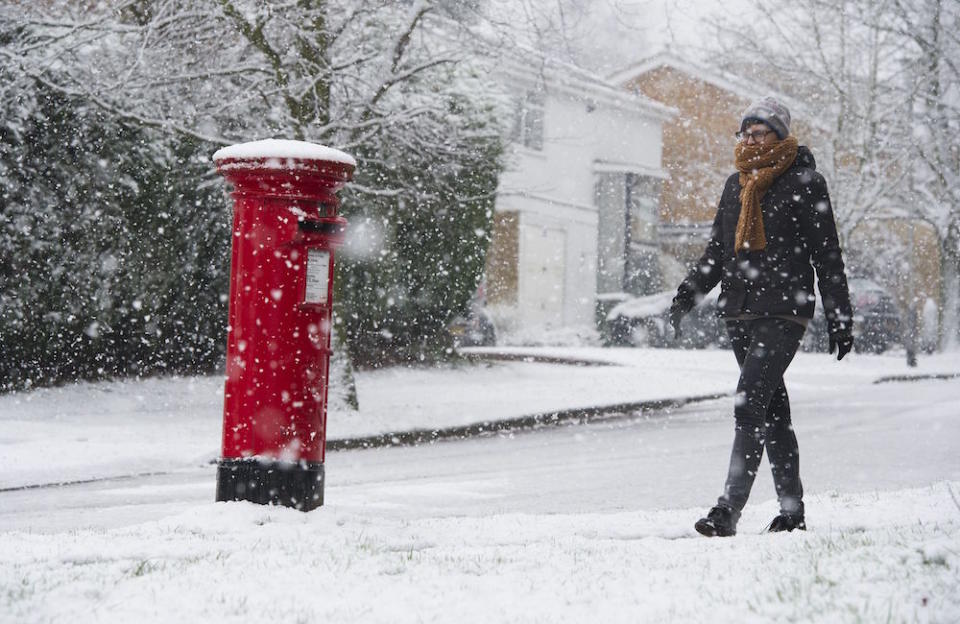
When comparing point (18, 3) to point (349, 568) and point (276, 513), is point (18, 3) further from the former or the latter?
point (349, 568)

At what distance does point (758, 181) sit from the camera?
527 cm

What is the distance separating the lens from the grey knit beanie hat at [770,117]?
532 cm

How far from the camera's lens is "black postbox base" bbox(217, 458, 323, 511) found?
5.58 m

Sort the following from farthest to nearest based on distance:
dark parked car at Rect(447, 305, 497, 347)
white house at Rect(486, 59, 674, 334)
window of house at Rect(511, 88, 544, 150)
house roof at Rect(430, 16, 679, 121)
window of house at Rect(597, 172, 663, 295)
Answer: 1. window of house at Rect(597, 172, 663, 295)
2. white house at Rect(486, 59, 674, 334)
3. window of house at Rect(511, 88, 544, 150)
4. dark parked car at Rect(447, 305, 497, 347)
5. house roof at Rect(430, 16, 679, 121)

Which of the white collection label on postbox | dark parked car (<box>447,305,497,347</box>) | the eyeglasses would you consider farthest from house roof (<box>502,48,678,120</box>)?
the eyeglasses

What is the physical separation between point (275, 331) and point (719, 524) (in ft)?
7.33

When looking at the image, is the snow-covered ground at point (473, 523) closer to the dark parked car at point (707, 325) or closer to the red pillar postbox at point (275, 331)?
the red pillar postbox at point (275, 331)

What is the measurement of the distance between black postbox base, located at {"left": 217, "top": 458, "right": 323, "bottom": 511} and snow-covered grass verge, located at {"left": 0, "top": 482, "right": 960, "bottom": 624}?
3.3 inches

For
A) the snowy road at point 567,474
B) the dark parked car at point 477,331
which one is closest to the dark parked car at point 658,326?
the dark parked car at point 477,331

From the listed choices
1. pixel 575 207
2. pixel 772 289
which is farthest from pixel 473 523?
pixel 575 207

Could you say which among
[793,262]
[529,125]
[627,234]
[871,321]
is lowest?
[793,262]

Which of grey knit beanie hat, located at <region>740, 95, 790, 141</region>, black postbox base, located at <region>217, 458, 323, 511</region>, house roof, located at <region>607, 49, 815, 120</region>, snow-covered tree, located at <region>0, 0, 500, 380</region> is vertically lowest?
black postbox base, located at <region>217, 458, 323, 511</region>

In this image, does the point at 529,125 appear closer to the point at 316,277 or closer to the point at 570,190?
the point at 570,190

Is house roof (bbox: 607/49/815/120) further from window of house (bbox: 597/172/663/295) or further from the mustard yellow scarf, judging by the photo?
the mustard yellow scarf
